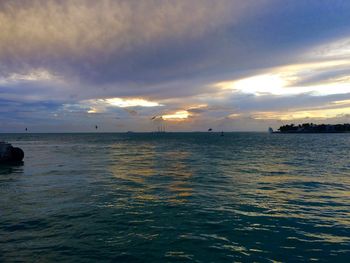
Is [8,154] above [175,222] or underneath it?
above

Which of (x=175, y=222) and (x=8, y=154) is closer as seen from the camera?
(x=175, y=222)

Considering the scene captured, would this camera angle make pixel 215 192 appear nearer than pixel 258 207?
No

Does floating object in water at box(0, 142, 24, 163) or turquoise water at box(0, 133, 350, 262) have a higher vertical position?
floating object in water at box(0, 142, 24, 163)

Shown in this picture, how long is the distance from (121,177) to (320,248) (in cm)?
Result: 2217

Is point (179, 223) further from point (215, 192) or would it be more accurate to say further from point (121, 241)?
point (215, 192)

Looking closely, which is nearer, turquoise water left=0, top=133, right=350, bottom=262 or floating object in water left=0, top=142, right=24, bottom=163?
turquoise water left=0, top=133, right=350, bottom=262

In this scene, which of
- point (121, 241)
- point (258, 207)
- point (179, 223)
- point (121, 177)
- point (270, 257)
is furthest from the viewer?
point (121, 177)

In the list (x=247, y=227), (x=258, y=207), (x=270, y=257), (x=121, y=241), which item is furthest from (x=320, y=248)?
(x=121, y=241)

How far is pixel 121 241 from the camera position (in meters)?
11.9

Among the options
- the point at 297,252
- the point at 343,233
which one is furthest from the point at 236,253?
the point at 343,233

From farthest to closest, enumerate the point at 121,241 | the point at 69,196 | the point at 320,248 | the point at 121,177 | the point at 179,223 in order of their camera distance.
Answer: the point at 121,177
the point at 69,196
the point at 179,223
the point at 121,241
the point at 320,248

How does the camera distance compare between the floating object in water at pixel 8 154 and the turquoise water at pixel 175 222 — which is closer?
the turquoise water at pixel 175 222

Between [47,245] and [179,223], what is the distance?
6.05 m

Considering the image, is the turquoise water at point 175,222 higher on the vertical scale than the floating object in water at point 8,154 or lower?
lower
